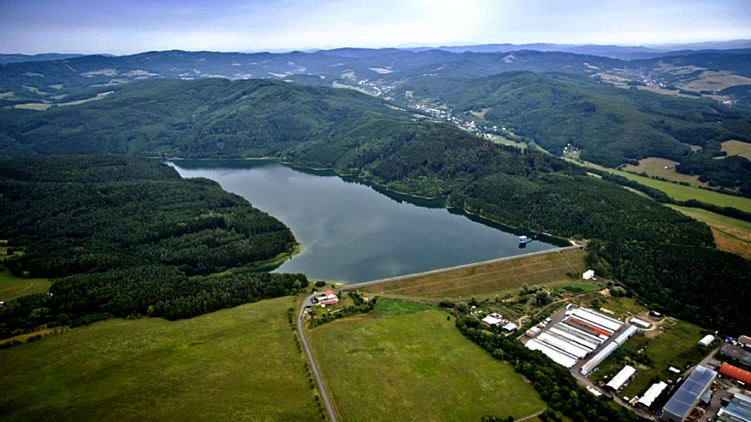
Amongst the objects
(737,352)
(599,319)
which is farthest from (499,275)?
(737,352)

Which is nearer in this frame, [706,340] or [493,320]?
[706,340]

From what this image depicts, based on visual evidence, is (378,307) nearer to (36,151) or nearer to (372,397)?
(372,397)

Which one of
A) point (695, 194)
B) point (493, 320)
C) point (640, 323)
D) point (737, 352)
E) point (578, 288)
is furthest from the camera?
point (695, 194)

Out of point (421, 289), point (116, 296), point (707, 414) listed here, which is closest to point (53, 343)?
point (116, 296)

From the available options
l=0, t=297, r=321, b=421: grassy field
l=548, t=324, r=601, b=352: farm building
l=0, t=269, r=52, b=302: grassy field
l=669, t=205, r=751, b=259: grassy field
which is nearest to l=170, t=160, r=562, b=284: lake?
l=0, t=297, r=321, b=421: grassy field

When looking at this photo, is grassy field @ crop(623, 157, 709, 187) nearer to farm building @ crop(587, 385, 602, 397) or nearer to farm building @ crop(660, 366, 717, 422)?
farm building @ crop(660, 366, 717, 422)

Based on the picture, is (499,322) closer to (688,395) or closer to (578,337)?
(578,337)

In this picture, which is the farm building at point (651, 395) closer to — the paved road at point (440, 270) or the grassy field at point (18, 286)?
the paved road at point (440, 270)
